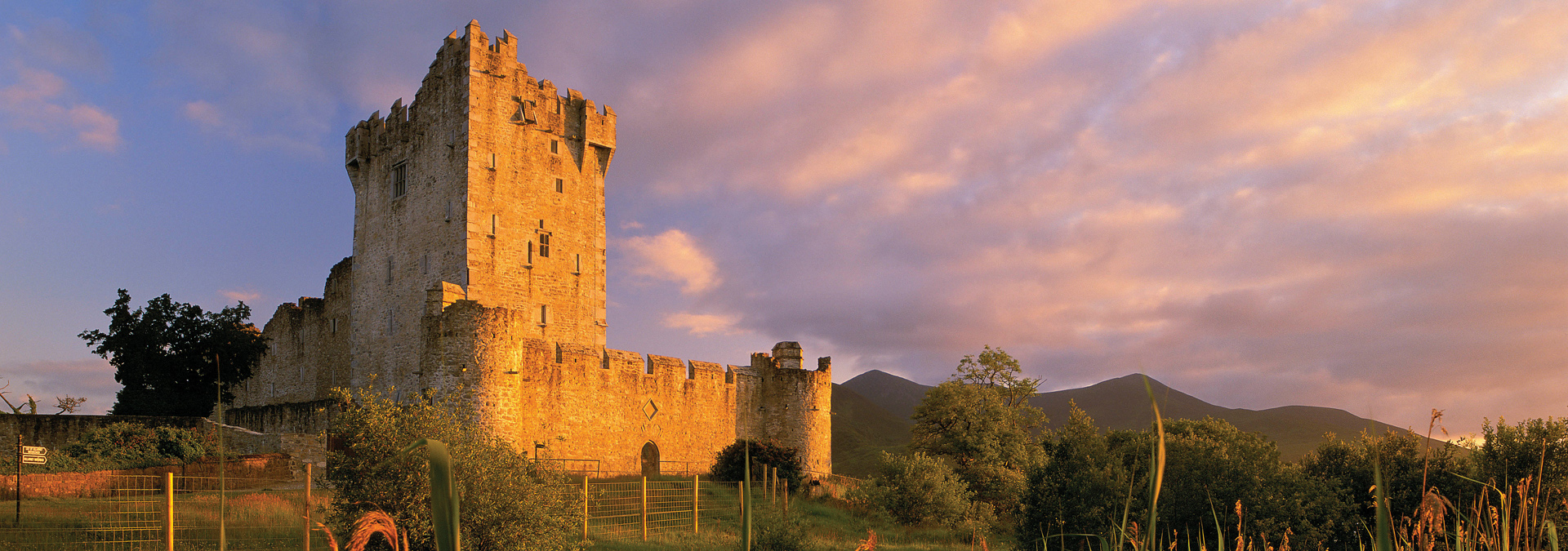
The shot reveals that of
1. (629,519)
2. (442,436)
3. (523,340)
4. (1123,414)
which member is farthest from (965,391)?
(1123,414)

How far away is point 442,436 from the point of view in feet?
45.3

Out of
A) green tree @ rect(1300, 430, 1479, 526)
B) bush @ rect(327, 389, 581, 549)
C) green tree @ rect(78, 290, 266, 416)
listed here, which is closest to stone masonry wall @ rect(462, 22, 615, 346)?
green tree @ rect(78, 290, 266, 416)

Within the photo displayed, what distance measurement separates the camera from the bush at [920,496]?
102 ft

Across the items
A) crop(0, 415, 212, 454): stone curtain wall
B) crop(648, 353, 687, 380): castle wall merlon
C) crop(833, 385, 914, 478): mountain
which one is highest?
crop(648, 353, 687, 380): castle wall merlon

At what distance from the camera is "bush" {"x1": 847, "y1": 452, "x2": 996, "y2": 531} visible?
3116 cm

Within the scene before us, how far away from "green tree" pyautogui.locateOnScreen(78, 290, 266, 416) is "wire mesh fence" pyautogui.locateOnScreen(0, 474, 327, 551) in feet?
64.3

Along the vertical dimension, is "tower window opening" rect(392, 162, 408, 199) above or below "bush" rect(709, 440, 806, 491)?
above

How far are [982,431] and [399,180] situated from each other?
26.7m

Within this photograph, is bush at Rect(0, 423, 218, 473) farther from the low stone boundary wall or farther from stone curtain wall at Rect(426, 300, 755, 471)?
stone curtain wall at Rect(426, 300, 755, 471)

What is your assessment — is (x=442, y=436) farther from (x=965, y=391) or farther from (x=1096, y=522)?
(x=965, y=391)

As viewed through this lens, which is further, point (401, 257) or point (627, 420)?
point (401, 257)

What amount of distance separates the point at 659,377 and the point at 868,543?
3191 centimetres

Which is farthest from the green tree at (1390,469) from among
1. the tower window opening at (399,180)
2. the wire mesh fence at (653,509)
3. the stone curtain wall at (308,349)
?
the stone curtain wall at (308,349)

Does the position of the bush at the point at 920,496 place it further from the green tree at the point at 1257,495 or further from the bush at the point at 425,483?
the bush at the point at 425,483
